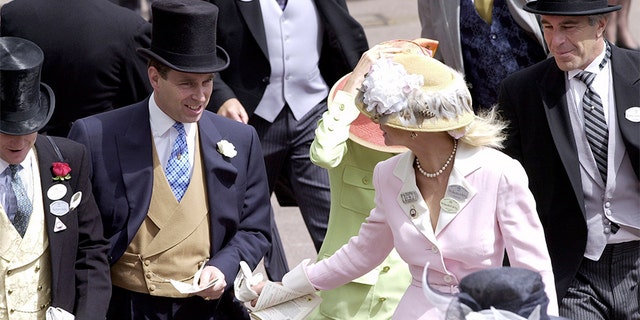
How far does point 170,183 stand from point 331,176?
2.52ft

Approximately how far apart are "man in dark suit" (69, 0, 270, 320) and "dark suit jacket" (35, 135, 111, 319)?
0.13m

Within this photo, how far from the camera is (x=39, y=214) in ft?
15.9

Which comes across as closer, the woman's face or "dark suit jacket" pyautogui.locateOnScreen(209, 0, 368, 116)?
the woman's face

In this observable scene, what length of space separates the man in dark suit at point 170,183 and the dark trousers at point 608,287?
129cm

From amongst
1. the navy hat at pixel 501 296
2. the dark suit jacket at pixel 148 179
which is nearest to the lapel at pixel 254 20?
the dark suit jacket at pixel 148 179

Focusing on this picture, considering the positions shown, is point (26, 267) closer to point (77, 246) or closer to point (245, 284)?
point (77, 246)

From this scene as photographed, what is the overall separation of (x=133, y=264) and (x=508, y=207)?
152 cm

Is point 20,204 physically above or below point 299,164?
above

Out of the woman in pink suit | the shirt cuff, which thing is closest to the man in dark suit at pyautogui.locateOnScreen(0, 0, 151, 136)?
the shirt cuff

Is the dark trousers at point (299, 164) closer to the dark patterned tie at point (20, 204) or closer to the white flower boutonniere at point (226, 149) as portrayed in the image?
the white flower boutonniere at point (226, 149)

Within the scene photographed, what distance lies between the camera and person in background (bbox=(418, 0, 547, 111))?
6.42m

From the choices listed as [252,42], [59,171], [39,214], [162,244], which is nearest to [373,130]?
[162,244]

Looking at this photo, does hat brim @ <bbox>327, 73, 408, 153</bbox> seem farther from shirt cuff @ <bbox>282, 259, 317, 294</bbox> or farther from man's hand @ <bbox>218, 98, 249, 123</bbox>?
man's hand @ <bbox>218, 98, 249, 123</bbox>

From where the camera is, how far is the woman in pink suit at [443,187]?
14.8ft
